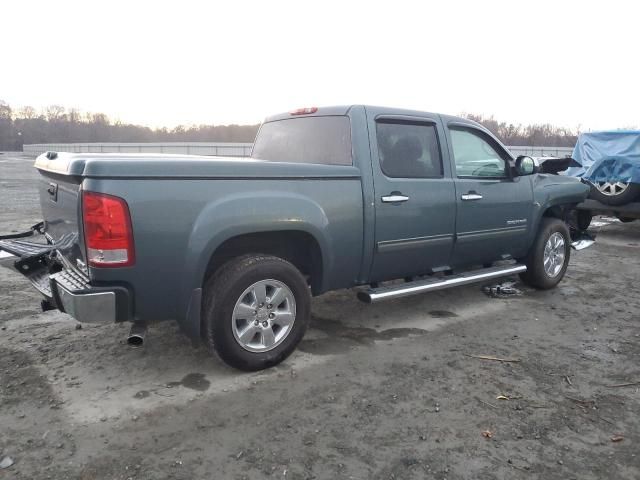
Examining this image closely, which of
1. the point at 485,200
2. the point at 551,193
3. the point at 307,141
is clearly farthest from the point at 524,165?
the point at 307,141

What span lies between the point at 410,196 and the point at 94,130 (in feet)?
258

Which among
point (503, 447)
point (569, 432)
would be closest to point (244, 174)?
point (503, 447)

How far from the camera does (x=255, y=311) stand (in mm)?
3537

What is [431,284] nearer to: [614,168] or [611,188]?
[611,188]

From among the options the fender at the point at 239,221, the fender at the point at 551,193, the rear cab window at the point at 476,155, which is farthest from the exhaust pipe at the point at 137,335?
the fender at the point at 551,193

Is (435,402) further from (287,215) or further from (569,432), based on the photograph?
(287,215)

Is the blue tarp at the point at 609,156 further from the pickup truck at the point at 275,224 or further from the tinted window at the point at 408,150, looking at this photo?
the tinted window at the point at 408,150

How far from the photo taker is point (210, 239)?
126 inches

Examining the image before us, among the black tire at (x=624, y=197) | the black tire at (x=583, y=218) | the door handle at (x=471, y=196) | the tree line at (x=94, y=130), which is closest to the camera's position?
the door handle at (x=471, y=196)

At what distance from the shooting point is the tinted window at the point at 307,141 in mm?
4160

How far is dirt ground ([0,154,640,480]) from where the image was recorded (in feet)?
8.54

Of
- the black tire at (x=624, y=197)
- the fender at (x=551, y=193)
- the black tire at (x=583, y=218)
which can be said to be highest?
the fender at (x=551, y=193)

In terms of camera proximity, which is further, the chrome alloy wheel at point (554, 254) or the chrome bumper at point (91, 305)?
the chrome alloy wheel at point (554, 254)

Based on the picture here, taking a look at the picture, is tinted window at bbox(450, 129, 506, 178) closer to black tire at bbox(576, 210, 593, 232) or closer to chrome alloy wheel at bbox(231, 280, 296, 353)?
chrome alloy wheel at bbox(231, 280, 296, 353)
